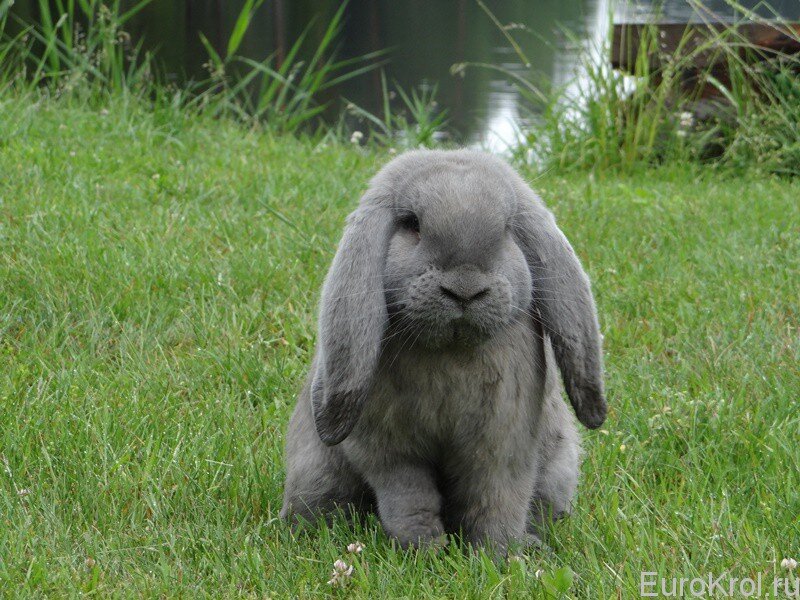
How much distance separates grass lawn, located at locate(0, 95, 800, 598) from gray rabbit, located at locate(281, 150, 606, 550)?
190 millimetres

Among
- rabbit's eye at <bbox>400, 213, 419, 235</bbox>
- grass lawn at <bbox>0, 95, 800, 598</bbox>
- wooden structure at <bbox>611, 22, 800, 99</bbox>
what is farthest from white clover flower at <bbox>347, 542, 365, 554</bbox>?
wooden structure at <bbox>611, 22, 800, 99</bbox>

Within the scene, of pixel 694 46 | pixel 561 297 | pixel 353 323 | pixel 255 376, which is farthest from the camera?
pixel 694 46

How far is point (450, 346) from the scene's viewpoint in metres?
2.63

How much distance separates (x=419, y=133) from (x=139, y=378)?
4.49m

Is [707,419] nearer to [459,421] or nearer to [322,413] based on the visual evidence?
[459,421]

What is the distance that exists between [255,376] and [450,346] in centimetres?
151

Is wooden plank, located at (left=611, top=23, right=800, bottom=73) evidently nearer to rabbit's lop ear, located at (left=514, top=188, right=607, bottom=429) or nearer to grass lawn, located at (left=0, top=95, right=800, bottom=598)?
grass lawn, located at (left=0, top=95, right=800, bottom=598)

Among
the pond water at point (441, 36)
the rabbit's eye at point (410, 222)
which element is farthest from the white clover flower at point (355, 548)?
the pond water at point (441, 36)

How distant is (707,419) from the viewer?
3525 mm

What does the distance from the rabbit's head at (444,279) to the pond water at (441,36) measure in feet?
20.2

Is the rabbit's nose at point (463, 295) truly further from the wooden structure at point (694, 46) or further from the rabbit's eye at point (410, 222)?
the wooden structure at point (694, 46)

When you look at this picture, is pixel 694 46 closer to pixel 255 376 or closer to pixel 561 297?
pixel 255 376

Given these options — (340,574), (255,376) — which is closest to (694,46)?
(255,376)

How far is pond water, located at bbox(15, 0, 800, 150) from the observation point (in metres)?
9.95
